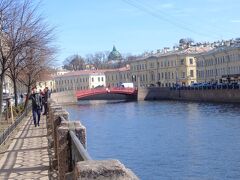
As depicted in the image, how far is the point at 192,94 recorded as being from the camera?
8788 cm

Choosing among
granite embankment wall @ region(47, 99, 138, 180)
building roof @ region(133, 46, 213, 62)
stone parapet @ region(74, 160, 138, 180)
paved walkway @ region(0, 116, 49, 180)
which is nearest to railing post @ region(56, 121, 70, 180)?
granite embankment wall @ region(47, 99, 138, 180)

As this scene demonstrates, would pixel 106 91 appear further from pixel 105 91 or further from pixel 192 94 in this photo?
pixel 192 94

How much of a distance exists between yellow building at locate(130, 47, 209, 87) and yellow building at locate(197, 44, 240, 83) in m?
5.03

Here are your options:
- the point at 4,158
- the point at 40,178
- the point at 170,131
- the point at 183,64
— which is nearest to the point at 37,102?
the point at 4,158

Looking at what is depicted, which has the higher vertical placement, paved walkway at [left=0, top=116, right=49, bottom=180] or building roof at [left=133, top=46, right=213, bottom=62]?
building roof at [left=133, top=46, right=213, bottom=62]

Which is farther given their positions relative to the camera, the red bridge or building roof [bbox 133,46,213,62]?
building roof [bbox 133,46,213,62]

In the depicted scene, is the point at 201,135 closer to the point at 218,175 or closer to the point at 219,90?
the point at 218,175

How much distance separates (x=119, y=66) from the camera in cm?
17075

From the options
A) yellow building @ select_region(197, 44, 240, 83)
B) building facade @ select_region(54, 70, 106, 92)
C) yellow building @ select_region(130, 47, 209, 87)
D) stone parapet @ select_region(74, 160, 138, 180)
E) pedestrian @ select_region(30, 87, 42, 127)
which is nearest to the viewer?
stone parapet @ select_region(74, 160, 138, 180)

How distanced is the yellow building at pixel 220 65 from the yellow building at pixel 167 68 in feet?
16.5

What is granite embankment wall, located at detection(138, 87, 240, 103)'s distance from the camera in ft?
233

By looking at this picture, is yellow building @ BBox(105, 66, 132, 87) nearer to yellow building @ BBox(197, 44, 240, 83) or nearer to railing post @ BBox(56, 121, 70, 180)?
yellow building @ BBox(197, 44, 240, 83)

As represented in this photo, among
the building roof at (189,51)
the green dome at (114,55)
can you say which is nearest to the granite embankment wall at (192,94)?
the building roof at (189,51)

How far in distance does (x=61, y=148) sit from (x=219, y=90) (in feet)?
230
